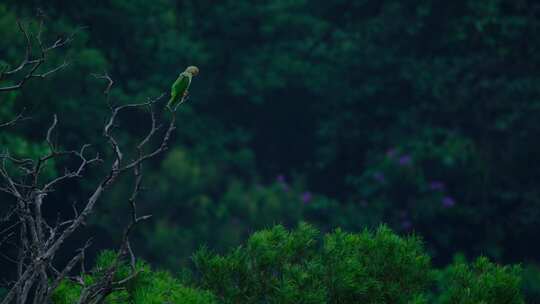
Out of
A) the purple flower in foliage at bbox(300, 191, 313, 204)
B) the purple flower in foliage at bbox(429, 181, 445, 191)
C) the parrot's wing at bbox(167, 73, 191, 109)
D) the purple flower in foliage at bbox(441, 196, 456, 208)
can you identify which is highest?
the parrot's wing at bbox(167, 73, 191, 109)

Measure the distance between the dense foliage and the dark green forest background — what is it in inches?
263

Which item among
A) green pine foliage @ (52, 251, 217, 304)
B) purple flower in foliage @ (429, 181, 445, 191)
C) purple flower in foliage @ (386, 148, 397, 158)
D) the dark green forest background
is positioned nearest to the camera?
green pine foliage @ (52, 251, 217, 304)

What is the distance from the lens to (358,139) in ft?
48.1

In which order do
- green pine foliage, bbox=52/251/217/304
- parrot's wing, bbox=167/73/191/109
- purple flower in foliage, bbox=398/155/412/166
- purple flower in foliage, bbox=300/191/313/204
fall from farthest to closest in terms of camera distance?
purple flower in foliage, bbox=300/191/313/204 < purple flower in foliage, bbox=398/155/412/166 < parrot's wing, bbox=167/73/191/109 < green pine foliage, bbox=52/251/217/304

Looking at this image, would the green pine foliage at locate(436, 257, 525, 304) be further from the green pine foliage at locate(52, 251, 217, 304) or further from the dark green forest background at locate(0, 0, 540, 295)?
the dark green forest background at locate(0, 0, 540, 295)

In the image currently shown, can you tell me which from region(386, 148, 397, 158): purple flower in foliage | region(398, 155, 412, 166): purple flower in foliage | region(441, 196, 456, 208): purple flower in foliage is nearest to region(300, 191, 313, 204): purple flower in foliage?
region(386, 148, 397, 158): purple flower in foliage

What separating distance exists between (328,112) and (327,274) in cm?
1125

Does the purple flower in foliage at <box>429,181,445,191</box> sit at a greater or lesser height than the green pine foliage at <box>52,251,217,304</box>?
lesser

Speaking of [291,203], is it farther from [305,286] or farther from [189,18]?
[305,286]

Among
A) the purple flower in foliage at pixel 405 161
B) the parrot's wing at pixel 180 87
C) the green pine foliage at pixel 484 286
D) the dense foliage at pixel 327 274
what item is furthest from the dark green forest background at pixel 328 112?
the green pine foliage at pixel 484 286

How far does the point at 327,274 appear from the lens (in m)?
4.14

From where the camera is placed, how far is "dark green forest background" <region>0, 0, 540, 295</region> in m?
12.6

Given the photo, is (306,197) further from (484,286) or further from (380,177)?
(484,286)

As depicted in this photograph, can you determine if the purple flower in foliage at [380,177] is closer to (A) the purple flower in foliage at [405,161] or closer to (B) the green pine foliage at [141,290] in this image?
(A) the purple flower in foliage at [405,161]
